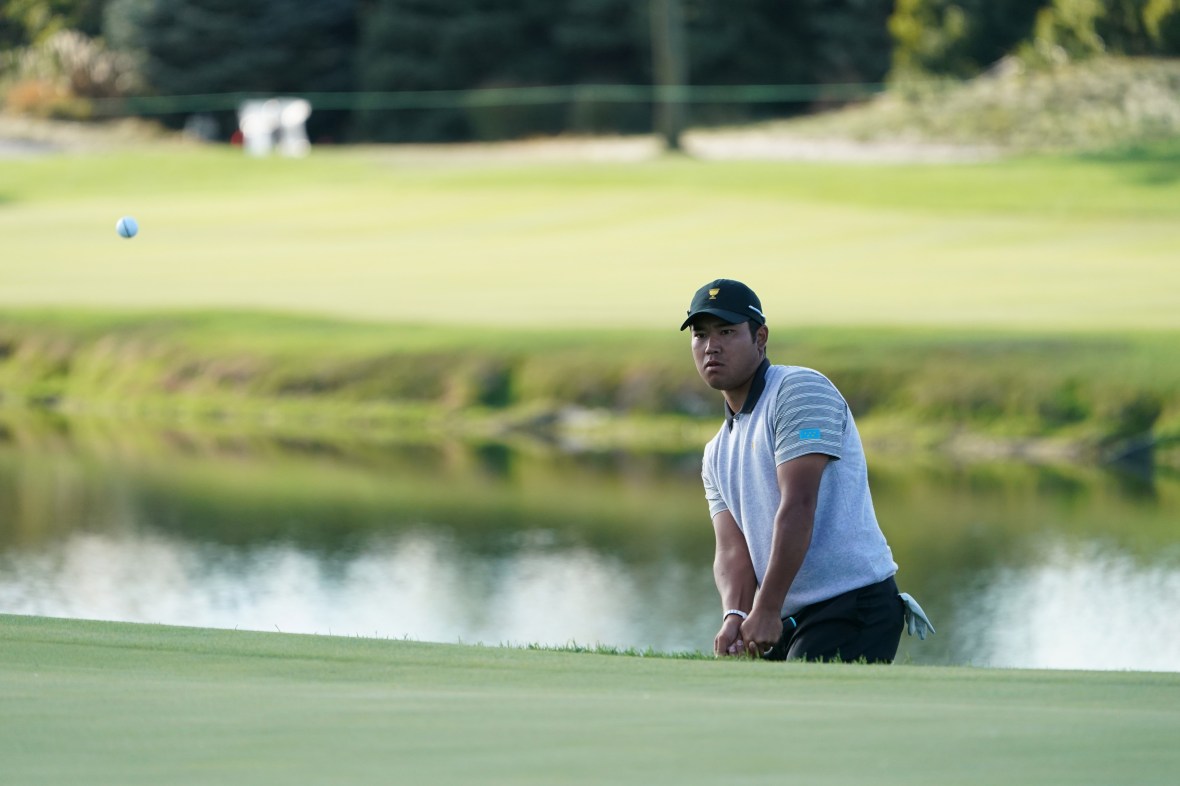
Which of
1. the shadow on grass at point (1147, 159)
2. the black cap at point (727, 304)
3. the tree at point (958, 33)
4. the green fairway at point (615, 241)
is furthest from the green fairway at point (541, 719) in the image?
the tree at point (958, 33)

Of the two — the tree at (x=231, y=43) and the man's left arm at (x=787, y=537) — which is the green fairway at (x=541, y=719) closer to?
the man's left arm at (x=787, y=537)

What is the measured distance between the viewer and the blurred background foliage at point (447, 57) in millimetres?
52250

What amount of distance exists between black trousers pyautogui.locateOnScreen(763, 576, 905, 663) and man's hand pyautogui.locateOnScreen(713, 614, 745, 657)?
0.48 ft

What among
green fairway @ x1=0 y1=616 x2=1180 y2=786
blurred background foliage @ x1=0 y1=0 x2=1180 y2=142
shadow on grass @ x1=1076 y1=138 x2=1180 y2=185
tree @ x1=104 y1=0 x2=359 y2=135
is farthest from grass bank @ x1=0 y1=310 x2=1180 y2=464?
tree @ x1=104 y1=0 x2=359 y2=135

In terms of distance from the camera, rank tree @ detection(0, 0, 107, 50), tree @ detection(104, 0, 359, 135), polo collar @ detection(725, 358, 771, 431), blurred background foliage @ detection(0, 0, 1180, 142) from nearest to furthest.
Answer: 1. polo collar @ detection(725, 358, 771, 431)
2. blurred background foliage @ detection(0, 0, 1180, 142)
3. tree @ detection(104, 0, 359, 135)
4. tree @ detection(0, 0, 107, 50)

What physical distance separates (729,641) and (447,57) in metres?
50.1

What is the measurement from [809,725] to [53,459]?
612 inches

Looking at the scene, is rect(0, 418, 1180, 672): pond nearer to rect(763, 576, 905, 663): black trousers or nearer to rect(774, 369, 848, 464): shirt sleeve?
rect(763, 576, 905, 663): black trousers

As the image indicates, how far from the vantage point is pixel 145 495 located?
1686 centimetres

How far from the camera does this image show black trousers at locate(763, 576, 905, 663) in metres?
6.11

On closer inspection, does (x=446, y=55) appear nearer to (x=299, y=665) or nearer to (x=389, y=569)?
(x=389, y=569)

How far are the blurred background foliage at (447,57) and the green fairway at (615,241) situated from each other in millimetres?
15356

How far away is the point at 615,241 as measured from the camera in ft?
91.7

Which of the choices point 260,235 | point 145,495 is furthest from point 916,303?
point 260,235
